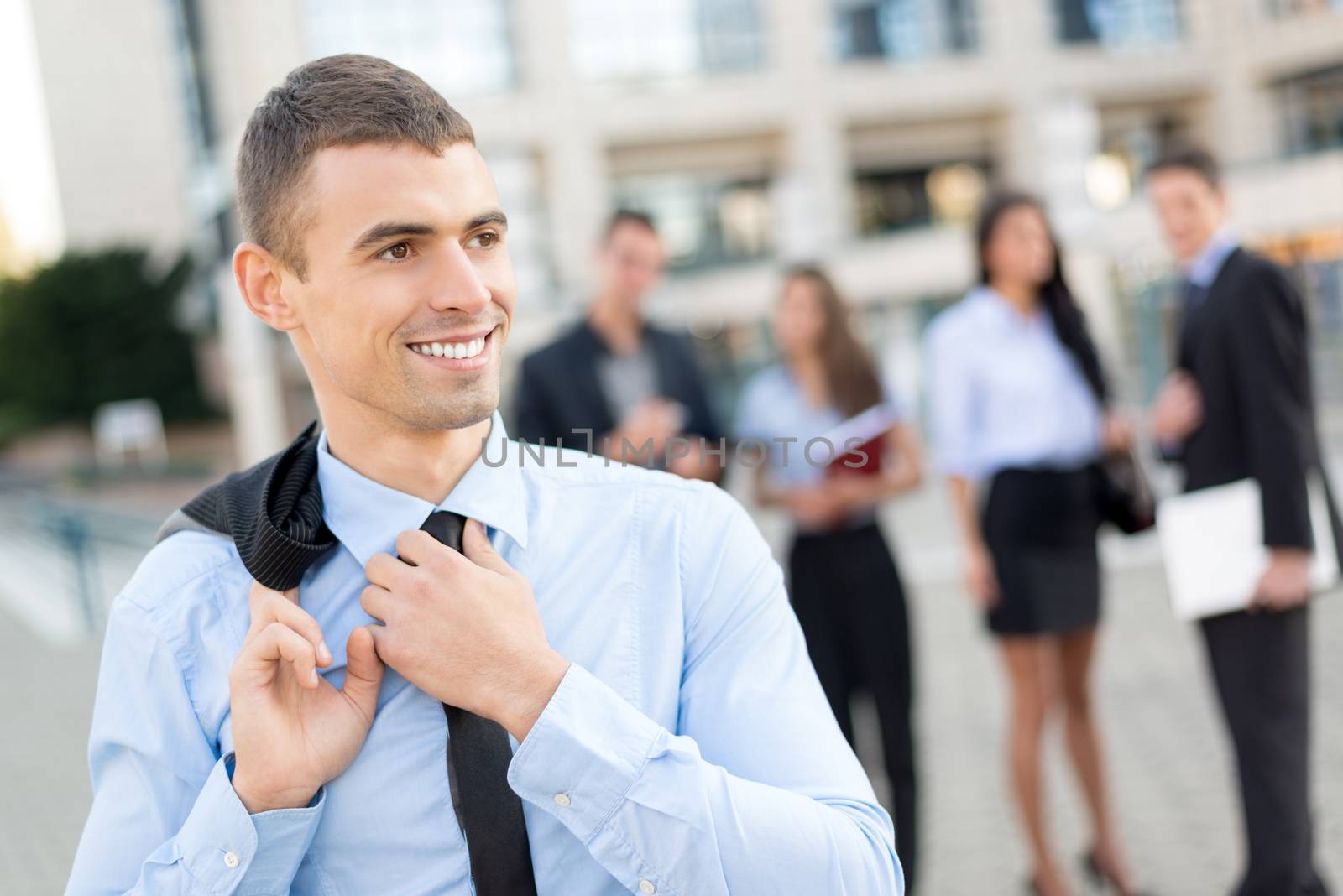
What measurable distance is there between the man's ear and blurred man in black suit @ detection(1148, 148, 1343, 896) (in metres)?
2.77

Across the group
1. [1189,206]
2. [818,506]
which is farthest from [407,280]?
[1189,206]

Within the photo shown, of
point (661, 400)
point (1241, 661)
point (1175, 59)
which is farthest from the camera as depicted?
point (1175, 59)

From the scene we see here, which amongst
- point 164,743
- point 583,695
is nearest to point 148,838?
point 164,743

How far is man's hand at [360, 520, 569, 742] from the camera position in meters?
1.35

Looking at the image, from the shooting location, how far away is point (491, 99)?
27.2 meters

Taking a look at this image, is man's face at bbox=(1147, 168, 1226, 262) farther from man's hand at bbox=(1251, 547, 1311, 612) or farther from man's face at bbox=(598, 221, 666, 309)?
man's face at bbox=(598, 221, 666, 309)

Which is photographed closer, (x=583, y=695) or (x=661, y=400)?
(x=583, y=695)

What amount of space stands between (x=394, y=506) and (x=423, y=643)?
0.26 metres

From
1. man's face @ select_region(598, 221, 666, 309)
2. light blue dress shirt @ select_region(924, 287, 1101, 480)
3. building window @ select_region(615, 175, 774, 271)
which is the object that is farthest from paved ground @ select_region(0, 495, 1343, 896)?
building window @ select_region(615, 175, 774, 271)

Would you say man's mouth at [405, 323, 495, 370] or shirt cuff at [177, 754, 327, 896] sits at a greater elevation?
man's mouth at [405, 323, 495, 370]

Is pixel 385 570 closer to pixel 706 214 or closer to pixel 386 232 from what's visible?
pixel 386 232

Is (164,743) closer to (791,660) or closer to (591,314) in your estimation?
(791,660)

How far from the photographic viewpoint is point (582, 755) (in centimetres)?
133

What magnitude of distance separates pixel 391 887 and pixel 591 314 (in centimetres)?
285
